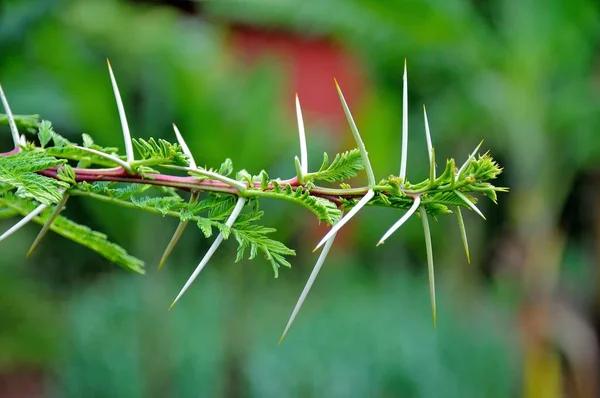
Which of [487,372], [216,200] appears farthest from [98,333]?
[216,200]

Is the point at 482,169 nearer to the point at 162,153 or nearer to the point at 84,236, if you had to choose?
the point at 162,153

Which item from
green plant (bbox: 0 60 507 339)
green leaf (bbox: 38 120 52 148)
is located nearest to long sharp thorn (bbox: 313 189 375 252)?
green plant (bbox: 0 60 507 339)

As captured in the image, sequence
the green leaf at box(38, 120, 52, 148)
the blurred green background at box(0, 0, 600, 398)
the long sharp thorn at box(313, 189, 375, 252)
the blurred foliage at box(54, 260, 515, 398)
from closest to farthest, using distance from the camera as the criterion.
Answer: the long sharp thorn at box(313, 189, 375, 252) → the green leaf at box(38, 120, 52, 148) → the blurred green background at box(0, 0, 600, 398) → the blurred foliage at box(54, 260, 515, 398)

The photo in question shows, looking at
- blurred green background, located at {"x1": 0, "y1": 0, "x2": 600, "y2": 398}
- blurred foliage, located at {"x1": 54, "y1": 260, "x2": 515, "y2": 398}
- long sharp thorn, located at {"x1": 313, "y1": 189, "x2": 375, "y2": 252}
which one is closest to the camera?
long sharp thorn, located at {"x1": 313, "y1": 189, "x2": 375, "y2": 252}

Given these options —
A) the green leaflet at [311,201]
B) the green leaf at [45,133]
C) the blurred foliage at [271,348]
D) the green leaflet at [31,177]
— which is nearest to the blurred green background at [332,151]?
the blurred foliage at [271,348]

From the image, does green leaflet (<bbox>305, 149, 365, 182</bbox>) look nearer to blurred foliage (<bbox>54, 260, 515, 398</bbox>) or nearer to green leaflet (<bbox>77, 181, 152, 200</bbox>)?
green leaflet (<bbox>77, 181, 152, 200</bbox>)

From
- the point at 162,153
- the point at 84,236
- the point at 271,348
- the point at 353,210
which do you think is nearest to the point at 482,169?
the point at 353,210
